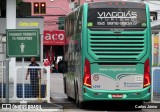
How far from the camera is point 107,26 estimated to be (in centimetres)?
1667

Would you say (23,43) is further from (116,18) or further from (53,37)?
(53,37)

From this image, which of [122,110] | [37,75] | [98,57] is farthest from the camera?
[37,75]

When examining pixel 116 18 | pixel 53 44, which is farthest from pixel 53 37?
pixel 116 18

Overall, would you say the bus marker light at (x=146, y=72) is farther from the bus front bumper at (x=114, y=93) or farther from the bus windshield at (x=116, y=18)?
the bus windshield at (x=116, y=18)

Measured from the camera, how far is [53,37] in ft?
191

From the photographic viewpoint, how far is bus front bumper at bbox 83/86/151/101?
16.5 m

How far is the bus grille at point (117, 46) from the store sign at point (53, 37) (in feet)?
128

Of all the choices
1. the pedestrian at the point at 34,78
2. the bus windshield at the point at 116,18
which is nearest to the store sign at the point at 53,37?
the pedestrian at the point at 34,78

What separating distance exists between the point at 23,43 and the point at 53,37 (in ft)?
136

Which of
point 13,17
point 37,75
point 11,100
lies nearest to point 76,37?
point 37,75

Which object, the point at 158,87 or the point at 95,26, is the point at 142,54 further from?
Answer: the point at 158,87

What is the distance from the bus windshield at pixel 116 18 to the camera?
54.6 feet

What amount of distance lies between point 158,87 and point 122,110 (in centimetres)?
255

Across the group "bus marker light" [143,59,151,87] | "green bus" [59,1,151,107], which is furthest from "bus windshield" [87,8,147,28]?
"bus marker light" [143,59,151,87]
